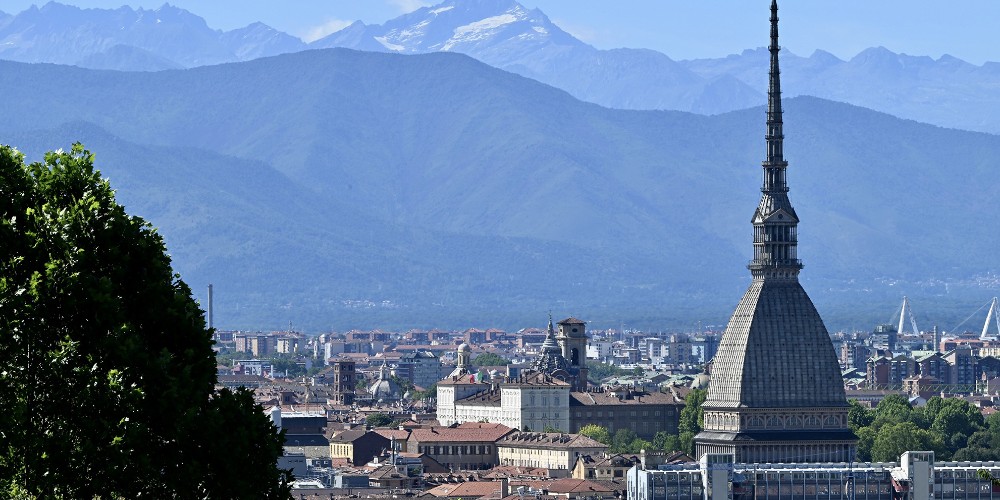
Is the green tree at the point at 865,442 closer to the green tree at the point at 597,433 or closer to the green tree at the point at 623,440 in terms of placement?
the green tree at the point at 623,440

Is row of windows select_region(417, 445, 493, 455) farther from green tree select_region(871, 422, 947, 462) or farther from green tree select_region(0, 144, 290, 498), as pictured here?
green tree select_region(0, 144, 290, 498)

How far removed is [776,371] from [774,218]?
8.31m

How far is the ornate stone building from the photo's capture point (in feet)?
445

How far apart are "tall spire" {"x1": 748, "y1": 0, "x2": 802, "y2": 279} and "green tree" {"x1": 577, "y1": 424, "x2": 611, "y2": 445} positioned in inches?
1042

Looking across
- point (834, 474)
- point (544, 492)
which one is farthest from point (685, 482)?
point (544, 492)

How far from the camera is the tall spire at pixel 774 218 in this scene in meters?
141

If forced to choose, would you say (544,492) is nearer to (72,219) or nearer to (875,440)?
(875,440)

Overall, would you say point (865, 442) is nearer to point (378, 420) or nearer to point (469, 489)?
point (469, 489)

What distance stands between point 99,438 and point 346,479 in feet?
370

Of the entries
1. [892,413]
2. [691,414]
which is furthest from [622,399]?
[892,413]

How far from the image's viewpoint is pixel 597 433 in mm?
170750

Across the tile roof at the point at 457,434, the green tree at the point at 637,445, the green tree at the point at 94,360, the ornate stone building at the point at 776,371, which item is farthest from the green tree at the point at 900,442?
the green tree at the point at 94,360

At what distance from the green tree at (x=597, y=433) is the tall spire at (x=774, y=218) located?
26463mm

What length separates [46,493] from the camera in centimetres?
2238
